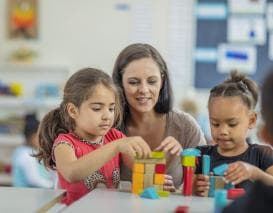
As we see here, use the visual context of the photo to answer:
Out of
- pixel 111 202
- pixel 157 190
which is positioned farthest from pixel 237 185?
pixel 111 202

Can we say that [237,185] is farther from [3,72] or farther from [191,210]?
[3,72]

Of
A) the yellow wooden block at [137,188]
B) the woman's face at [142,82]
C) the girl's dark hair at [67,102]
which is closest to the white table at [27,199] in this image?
the yellow wooden block at [137,188]

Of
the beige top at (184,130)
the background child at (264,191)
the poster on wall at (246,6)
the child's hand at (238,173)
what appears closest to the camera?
the background child at (264,191)

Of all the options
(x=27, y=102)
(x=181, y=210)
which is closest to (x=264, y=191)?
(x=181, y=210)

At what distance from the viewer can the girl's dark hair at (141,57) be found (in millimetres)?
1985

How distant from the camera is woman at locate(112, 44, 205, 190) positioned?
6.36 feet

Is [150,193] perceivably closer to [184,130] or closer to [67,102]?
[67,102]

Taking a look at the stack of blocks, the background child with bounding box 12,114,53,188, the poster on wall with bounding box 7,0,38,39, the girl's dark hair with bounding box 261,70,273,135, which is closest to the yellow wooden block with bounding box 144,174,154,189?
the stack of blocks

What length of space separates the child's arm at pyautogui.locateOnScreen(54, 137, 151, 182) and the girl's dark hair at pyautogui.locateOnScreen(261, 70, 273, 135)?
18.9 inches

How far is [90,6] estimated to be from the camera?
5043mm

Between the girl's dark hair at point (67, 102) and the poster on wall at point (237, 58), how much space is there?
3198 millimetres

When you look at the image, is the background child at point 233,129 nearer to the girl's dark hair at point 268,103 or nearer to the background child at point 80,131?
the background child at point 80,131

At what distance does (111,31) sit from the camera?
16.5 feet

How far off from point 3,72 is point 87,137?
12.0 ft
